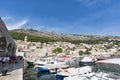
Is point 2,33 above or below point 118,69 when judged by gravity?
above

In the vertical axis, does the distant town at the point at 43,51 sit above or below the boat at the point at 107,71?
above

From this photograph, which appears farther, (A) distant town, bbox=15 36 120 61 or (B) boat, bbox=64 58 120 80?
(A) distant town, bbox=15 36 120 61

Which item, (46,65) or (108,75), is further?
(46,65)

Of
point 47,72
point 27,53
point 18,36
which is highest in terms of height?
point 18,36

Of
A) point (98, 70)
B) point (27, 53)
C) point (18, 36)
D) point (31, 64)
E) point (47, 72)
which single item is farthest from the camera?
point (18, 36)

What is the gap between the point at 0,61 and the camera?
→ 2856 cm

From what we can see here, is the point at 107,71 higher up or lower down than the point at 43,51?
lower down

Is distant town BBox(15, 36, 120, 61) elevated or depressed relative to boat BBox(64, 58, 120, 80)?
elevated

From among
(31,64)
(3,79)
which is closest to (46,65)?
(31,64)

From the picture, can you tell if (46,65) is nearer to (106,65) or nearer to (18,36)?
(106,65)

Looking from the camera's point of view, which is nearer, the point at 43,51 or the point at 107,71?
the point at 107,71

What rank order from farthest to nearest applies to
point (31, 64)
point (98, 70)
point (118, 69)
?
1. point (31, 64)
2. point (98, 70)
3. point (118, 69)

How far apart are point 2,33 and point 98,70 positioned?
82.4ft

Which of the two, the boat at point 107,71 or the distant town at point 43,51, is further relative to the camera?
the distant town at point 43,51
